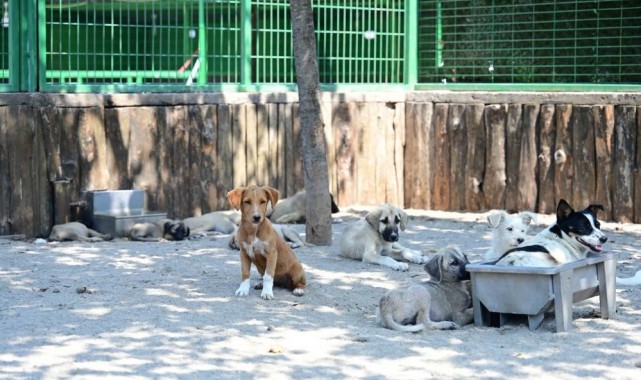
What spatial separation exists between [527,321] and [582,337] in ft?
1.72

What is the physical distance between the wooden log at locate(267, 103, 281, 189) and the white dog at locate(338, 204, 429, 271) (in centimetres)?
378

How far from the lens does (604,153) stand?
13969mm

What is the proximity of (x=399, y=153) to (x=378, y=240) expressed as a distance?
16.7 feet

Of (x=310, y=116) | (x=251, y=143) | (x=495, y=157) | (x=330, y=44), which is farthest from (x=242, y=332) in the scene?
(x=330, y=44)

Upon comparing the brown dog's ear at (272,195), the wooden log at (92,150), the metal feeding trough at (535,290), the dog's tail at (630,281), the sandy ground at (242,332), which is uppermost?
the wooden log at (92,150)

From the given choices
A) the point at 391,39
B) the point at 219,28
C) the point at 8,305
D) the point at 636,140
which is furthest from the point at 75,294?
the point at 391,39

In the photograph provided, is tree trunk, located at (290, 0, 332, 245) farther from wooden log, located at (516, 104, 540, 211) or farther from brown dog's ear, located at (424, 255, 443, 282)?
wooden log, located at (516, 104, 540, 211)

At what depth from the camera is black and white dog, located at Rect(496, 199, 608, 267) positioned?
8273mm

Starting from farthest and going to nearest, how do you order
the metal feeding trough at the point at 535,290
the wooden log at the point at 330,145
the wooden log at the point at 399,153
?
the wooden log at the point at 399,153, the wooden log at the point at 330,145, the metal feeding trough at the point at 535,290

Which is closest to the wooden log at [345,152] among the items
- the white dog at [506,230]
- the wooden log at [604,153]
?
the wooden log at [604,153]

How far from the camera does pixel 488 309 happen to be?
8133mm

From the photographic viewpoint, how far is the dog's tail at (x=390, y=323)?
312 inches

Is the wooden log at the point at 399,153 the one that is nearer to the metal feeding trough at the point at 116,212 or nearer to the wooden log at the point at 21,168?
the metal feeding trough at the point at 116,212

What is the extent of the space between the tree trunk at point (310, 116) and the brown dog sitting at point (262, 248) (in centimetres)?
230
